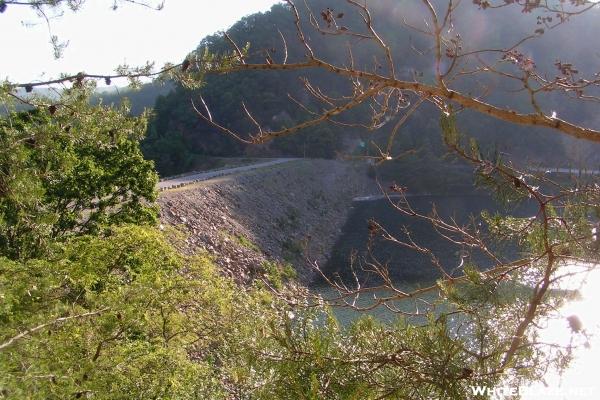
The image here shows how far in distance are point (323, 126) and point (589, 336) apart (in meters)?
40.1

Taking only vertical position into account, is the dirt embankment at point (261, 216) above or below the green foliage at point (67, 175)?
below

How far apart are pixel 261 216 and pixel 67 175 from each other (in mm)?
15013

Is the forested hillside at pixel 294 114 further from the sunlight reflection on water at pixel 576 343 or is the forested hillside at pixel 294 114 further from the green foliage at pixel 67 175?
the sunlight reflection on water at pixel 576 343

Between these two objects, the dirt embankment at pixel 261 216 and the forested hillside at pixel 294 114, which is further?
the forested hillside at pixel 294 114

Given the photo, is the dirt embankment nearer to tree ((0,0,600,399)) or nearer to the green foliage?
the green foliage

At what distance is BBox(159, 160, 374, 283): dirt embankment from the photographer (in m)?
17.8

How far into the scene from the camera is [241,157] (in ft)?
140

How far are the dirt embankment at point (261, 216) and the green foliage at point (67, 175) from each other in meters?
3.84

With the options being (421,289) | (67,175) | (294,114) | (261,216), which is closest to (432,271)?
(261,216)

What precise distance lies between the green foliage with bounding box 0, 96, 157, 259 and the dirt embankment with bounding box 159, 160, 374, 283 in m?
3.84

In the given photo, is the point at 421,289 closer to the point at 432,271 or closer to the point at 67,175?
the point at 67,175

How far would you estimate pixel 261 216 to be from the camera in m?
24.1

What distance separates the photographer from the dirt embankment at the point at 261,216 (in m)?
17.8

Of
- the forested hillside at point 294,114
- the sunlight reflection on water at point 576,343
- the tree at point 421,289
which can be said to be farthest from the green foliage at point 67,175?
the forested hillside at point 294,114
